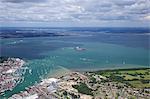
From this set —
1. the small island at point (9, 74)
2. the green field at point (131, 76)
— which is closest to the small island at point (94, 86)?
the green field at point (131, 76)

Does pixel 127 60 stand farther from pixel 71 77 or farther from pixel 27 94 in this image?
pixel 27 94

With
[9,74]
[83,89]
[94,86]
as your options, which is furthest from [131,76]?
[9,74]

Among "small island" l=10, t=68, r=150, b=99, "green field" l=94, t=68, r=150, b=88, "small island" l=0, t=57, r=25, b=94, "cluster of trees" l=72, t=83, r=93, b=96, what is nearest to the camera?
"small island" l=10, t=68, r=150, b=99

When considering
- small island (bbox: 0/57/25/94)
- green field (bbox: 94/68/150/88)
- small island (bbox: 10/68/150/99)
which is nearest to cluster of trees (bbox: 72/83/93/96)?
small island (bbox: 10/68/150/99)

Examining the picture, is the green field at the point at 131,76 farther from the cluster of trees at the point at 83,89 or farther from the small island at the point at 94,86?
the cluster of trees at the point at 83,89

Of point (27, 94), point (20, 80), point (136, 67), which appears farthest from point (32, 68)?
point (136, 67)

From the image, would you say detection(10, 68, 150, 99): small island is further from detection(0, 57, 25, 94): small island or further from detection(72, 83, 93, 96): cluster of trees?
detection(0, 57, 25, 94): small island
